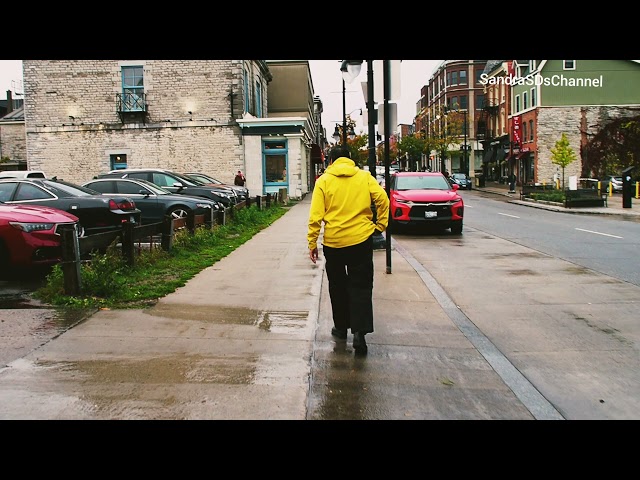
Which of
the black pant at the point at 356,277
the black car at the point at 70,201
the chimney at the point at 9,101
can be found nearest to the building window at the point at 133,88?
the black car at the point at 70,201

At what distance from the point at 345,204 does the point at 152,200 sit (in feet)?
39.1

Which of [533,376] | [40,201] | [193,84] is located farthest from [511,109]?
[533,376]

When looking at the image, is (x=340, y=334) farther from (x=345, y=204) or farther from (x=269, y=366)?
(x=345, y=204)

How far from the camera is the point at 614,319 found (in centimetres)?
783

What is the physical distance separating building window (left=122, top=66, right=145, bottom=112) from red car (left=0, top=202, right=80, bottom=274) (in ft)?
84.3

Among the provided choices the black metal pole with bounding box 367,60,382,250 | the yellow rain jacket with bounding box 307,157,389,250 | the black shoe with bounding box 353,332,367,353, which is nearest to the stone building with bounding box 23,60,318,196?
the black metal pole with bounding box 367,60,382,250

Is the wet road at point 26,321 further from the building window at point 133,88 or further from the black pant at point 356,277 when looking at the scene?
the building window at point 133,88

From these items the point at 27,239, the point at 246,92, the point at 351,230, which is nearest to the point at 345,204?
the point at 351,230

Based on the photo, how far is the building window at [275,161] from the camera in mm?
35375

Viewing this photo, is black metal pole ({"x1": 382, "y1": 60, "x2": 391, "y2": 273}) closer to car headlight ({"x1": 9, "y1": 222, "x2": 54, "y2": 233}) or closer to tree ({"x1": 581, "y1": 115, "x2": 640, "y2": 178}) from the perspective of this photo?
car headlight ({"x1": 9, "y1": 222, "x2": 54, "y2": 233})

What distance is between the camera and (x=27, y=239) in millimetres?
9539

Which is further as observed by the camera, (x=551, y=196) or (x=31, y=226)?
(x=551, y=196)
